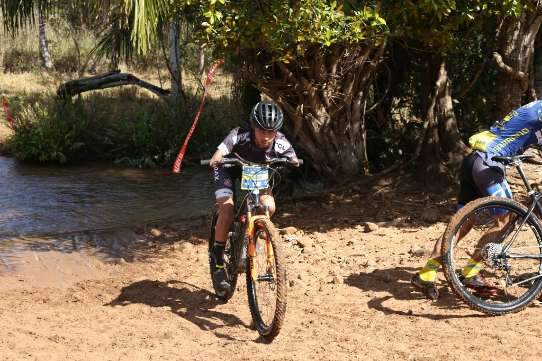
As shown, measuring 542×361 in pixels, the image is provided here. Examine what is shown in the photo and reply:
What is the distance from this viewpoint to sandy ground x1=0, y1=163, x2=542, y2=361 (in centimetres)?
492

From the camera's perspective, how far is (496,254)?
17.7ft

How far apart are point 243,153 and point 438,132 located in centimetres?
427

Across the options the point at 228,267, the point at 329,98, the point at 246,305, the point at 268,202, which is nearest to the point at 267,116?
the point at 268,202

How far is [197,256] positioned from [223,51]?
2102mm

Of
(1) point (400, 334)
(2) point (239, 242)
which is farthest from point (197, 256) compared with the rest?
(1) point (400, 334)

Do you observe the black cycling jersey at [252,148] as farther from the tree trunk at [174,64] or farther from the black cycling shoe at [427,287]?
the tree trunk at [174,64]

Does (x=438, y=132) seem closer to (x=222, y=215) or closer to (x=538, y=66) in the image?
(x=538, y=66)

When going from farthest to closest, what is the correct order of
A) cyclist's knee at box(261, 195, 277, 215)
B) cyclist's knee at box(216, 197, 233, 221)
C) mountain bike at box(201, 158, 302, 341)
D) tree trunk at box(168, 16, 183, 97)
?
1. tree trunk at box(168, 16, 183, 97)
2. cyclist's knee at box(216, 197, 233, 221)
3. cyclist's knee at box(261, 195, 277, 215)
4. mountain bike at box(201, 158, 302, 341)

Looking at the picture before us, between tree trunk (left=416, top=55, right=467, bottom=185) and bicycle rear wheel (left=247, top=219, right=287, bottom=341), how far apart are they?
427 centimetres

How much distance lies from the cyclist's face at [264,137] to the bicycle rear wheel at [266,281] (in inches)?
25.1

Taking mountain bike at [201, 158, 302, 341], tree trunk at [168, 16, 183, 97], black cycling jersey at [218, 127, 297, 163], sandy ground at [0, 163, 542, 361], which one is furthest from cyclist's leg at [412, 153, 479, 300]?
tree trunk at [168, 16, 183, 97]

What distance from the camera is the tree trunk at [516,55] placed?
8539 millimetres

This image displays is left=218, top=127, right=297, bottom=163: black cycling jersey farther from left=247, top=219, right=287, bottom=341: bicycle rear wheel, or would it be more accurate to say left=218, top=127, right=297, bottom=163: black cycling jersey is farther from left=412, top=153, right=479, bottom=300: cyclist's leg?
left=412, top=153, right=479, bottom=300: cyclist's leg

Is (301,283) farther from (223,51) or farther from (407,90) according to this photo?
(407,90)
